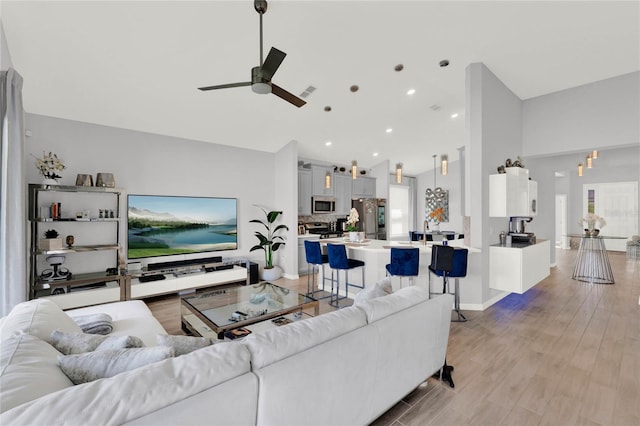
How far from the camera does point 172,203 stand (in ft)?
16.9

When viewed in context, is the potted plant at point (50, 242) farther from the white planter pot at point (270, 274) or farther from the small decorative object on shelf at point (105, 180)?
the white planter pot at point (270, 274)

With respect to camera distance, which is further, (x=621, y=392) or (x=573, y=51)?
Answer: (x=573, y=51)

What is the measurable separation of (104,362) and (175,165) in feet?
15.0

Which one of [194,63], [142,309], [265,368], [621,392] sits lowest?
[621,392]

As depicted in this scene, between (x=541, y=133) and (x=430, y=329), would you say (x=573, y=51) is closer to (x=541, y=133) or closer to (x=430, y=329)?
(x=541, y=133)

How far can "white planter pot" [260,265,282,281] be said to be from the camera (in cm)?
601

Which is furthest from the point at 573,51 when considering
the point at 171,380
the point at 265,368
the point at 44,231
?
the point at 44,231

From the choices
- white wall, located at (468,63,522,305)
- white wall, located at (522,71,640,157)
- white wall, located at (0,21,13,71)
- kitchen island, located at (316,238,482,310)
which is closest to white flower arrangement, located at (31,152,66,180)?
white wall, located at (0,21,13,71)

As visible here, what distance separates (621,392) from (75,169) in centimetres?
675

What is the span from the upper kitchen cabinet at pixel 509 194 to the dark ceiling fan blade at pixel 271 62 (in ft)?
11.8

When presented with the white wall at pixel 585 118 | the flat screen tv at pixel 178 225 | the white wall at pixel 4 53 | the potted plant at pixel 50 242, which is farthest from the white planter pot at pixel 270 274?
the white wall at pixel 585 118

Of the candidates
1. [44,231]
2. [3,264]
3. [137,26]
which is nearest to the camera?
[3,264]

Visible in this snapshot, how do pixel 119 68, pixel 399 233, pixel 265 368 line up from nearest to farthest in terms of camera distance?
pixel 265 368
pixel 119 68
pixel 399 233

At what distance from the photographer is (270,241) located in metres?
6.09
